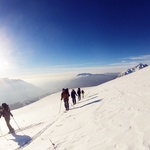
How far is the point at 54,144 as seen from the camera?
6594mm

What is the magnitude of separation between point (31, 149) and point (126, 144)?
15.0 feet

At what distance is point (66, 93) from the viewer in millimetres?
18328

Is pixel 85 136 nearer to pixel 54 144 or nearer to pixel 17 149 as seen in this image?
pixel 54 144

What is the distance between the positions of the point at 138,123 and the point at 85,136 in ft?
7.76

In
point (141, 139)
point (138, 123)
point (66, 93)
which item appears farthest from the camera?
point (66, 93)

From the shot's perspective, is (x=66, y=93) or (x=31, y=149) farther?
(x=66, y=93)

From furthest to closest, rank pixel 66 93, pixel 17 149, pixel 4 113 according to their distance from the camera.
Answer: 1. pixel 66 93
2. pixel 4 113
3. pixel 17 149

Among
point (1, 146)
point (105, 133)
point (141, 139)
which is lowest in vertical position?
point (1, 146)

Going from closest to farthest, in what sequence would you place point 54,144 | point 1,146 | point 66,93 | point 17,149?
point 54,144 → point 17,149 → point 1,146 → point 66,93

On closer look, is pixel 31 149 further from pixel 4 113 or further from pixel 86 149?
pixel 4 113

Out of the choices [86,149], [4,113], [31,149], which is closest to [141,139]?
[86,149]

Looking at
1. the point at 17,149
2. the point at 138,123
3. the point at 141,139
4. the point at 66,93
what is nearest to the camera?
the point at 141,139

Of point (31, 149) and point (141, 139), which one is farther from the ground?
point (141, 139)

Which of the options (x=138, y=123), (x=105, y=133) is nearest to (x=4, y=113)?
(x=105, y=133)
